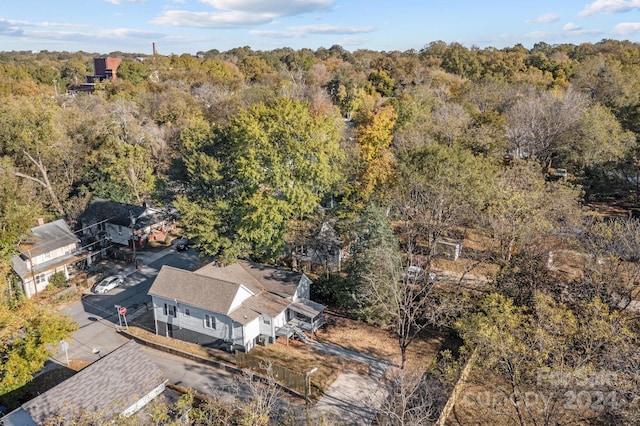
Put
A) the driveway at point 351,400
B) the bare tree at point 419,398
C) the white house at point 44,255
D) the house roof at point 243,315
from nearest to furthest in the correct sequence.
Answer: the bare tree at point 419,398
the driveway at point 351,400
the house roof at point 243,315
the white house at point 44,255

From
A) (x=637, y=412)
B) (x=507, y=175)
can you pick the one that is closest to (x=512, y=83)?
(x=507, y=175)

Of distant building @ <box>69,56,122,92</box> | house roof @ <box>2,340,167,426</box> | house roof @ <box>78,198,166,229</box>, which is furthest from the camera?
distant building @ <box>69,56,122,92</box>

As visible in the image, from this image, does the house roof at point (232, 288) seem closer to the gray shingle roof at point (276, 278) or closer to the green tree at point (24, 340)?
the gray shingle roof at point (276, 278)

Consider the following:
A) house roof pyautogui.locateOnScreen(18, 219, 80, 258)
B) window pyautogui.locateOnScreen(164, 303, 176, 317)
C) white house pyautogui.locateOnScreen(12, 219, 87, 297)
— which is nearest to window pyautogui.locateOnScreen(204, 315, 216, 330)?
window pyautogui.locateOnScreen(164, 303, 176, 317)

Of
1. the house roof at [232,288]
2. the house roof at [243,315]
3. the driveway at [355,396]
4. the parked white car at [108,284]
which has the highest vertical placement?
the house roof at [232,288]

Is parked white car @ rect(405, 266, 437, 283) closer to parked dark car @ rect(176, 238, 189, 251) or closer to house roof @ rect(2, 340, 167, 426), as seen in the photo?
house roof @ rect(2, 340, 167, 426)

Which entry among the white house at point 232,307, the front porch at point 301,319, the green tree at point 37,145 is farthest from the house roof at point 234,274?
the green tree at point 37,145

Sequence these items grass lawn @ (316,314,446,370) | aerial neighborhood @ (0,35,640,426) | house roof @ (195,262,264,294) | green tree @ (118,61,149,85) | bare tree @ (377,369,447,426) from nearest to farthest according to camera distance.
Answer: aerial neighborhood @ (0,35,640,426) → bare tree @ (377,369,447,426) → grass lawn @ (316,314,446,370) → house roof @ (195,262,264,294) → green tree @ (118,61,149,85)
